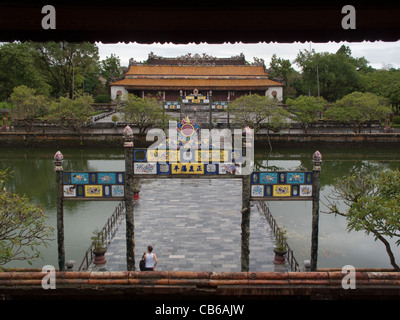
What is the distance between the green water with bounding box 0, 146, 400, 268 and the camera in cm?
1448

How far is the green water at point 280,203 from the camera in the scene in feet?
47.5

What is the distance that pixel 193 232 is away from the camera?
610 inches

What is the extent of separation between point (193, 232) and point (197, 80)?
41338 mm

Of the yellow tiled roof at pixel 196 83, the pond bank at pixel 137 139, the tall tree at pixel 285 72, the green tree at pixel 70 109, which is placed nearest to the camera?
the green tree at pixel 70 109

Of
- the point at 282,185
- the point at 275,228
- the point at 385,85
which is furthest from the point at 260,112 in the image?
the point at 282,185

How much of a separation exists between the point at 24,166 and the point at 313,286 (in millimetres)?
28436

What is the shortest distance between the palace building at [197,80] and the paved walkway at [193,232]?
33114mm

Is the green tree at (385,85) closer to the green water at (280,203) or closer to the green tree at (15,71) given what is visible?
the green water at (280,203)

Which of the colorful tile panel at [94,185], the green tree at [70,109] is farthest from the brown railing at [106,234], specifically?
the green tree at [70,109]

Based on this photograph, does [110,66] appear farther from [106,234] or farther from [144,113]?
[106,234]

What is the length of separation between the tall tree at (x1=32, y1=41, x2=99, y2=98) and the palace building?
16.3 ft

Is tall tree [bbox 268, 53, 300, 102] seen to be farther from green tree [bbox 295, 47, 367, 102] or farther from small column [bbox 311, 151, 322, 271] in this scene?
small column [bbox 311, 151, 322, 271]

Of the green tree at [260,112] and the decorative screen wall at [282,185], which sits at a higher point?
the green tree at [260,112]
